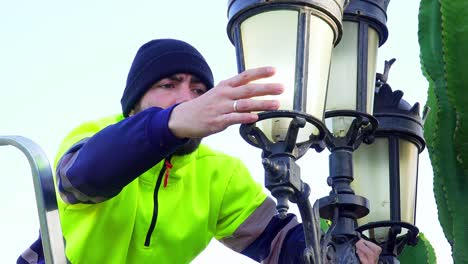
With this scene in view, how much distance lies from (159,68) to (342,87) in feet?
2.43

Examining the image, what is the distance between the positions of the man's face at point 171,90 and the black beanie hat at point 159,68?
0.02m

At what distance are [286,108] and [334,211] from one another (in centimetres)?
72

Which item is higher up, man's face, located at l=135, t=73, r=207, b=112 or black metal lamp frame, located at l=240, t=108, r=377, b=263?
man's face, located at l=135, t=73, r=207, b=112

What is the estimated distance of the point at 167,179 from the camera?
367 cm

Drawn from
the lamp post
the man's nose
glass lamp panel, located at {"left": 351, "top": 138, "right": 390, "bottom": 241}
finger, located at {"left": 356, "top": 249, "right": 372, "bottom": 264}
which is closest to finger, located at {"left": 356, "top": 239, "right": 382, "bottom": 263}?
finger, located at {"left": 356, "top": 249, "right": 372, "bottom": 264}

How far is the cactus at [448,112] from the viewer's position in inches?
114

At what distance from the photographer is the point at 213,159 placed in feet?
13.1

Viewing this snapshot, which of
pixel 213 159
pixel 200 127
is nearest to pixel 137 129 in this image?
pixel 200 127

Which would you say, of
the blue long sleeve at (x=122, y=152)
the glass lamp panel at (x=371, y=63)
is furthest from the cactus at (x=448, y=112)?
the blue long sleeve at (x=122, y=152)

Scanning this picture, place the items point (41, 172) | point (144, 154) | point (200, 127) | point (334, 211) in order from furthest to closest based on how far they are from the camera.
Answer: point (334, 211) < point (144, 154) < point (200, 127) < point (41, 172)

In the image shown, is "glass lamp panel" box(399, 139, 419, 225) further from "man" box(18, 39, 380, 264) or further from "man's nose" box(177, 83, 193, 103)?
"man's nose" box(177, 83, 193, 103)

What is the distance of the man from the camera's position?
2750 mm

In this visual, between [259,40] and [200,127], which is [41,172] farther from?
[259,40]

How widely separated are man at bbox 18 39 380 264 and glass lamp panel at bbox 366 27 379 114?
19.5 inches
